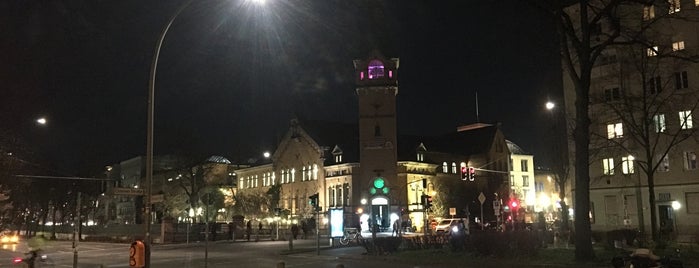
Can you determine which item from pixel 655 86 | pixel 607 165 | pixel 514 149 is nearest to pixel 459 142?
pixel 514 149

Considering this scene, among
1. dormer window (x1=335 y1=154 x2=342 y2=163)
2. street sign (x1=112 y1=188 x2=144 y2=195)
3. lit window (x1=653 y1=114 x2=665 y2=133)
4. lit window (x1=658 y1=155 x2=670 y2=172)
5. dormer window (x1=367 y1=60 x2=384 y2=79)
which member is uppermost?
dormer window (x1=367 y1=60 x2=384 y2=79)

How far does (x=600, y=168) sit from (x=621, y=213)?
415 centimetres

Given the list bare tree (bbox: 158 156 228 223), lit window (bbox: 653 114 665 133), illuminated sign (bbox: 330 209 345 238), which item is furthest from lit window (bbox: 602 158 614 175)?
bare tree (bbox: 158 156 228 223)

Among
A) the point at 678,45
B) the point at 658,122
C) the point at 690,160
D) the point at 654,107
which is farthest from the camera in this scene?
the point at 678,45

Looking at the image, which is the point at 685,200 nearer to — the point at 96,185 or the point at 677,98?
the point at 677,98

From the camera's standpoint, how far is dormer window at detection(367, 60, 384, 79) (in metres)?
79.7

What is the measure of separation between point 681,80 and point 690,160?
A: 608 cm

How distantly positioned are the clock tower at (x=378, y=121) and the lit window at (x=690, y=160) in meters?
38.5

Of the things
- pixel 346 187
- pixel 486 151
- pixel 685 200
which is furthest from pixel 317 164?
pixel 685 200

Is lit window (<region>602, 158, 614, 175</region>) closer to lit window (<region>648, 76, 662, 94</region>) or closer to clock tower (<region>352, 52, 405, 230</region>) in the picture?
lit window (<region>648, 76, 662, 94</region>)

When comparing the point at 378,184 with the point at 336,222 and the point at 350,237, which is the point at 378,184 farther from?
the point at 350,237

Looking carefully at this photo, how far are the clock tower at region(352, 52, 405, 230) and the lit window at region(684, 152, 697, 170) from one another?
38462 mm

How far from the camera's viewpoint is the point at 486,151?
95250 mm

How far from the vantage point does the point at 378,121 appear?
263ft
